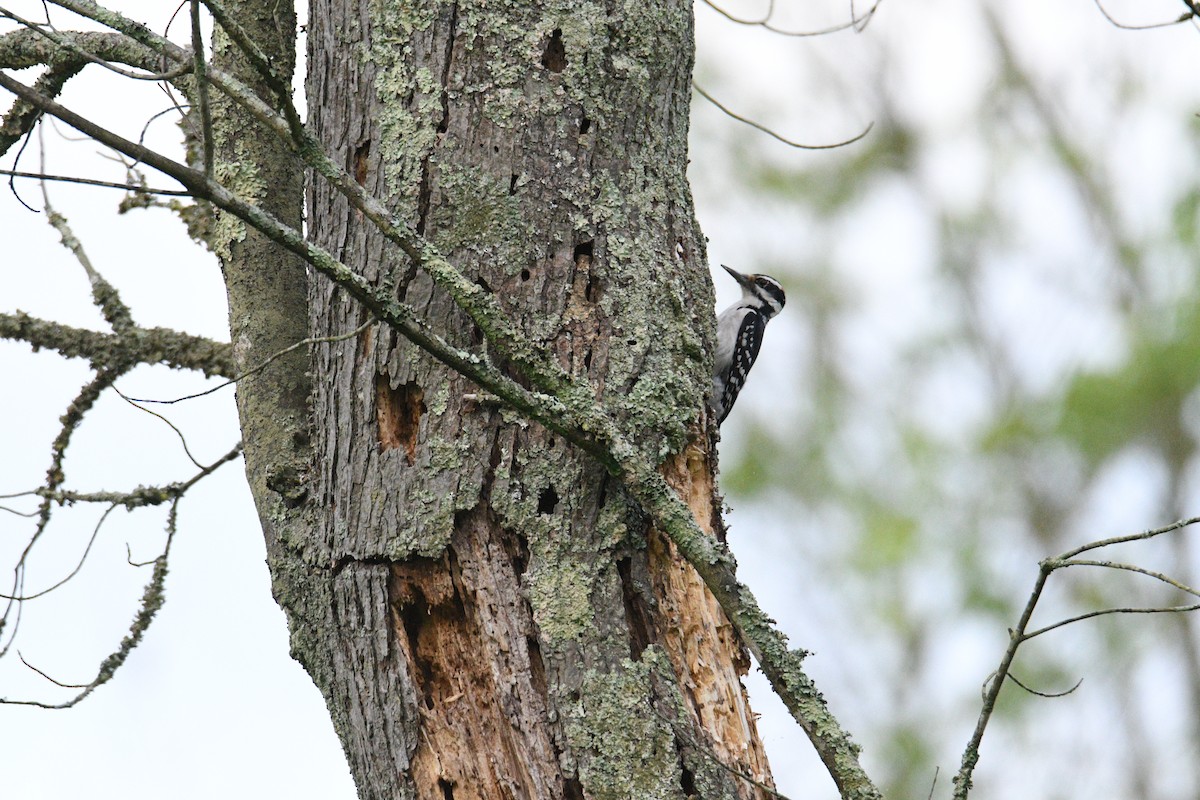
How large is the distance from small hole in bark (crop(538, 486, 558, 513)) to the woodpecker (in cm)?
229

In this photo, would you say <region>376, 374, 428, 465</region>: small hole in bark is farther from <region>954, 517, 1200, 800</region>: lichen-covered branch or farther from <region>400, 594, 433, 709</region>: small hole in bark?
<region>954, 517, 1200, 800</region>: lichen-covered branch

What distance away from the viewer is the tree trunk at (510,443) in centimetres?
207

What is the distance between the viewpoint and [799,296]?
32.0ft

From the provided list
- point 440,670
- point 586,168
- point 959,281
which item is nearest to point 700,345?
point 586,168

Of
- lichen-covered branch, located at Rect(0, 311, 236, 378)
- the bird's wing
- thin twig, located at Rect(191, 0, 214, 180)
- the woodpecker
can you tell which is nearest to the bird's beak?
the woodpecker

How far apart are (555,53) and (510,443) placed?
831 millimetres

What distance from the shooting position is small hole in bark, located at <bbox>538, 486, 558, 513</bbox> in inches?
84.8

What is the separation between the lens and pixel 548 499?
2.16m

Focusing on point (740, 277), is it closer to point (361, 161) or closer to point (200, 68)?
point (361, 161)

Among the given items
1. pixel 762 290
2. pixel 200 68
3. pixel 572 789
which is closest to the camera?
pixel 200 68

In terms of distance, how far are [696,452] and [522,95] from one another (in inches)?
32.1

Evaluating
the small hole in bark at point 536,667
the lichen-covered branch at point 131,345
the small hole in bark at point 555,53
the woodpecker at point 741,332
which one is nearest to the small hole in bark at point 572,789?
the small hole in bark at point 536,667

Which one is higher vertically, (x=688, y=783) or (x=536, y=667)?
(x=536, y=667)

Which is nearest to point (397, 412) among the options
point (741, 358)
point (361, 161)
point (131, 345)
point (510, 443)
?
point (510, 443)
